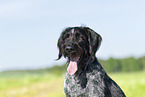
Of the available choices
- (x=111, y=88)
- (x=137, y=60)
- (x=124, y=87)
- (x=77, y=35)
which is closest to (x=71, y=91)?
(x=111, y=88)

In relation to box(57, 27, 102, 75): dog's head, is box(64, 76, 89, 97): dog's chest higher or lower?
lower

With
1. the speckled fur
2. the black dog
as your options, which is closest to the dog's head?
the black dog

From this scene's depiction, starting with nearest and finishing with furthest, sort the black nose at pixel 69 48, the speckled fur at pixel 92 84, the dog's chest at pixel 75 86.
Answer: the black nose at pixel 69 48
the speckled fur at pixel 92 84
the dog's chest at pixel 75 86

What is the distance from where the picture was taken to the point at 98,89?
21.4 feet

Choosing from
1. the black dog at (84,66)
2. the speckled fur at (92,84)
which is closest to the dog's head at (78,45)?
the black dog at (84,66)

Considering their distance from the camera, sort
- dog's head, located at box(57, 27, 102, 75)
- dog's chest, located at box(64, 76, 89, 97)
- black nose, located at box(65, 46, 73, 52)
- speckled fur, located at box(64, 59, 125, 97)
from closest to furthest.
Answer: black nose, located at box(65, 46, 73, 52) < dog's head, located at box(57, 27, 102, 75) < speckled fur, located at box(64, 59, 125, 97) < dog's chest, located at box(64, 76, 89, 97)

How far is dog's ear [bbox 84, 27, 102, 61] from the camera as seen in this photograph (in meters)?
6.46

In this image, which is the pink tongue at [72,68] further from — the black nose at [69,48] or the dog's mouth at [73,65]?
the black nose at [69,48]

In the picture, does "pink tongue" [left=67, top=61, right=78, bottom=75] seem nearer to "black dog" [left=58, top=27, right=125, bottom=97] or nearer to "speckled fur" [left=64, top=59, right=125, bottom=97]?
"black dog" [left=58, top=27, right=125, bottom=97]

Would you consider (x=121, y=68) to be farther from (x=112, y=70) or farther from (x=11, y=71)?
(x=11, y=71)

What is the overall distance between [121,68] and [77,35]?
150 ft

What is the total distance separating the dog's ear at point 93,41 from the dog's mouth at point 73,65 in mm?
472

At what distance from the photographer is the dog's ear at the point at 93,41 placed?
254 inches

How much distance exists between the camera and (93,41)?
6586 mm
